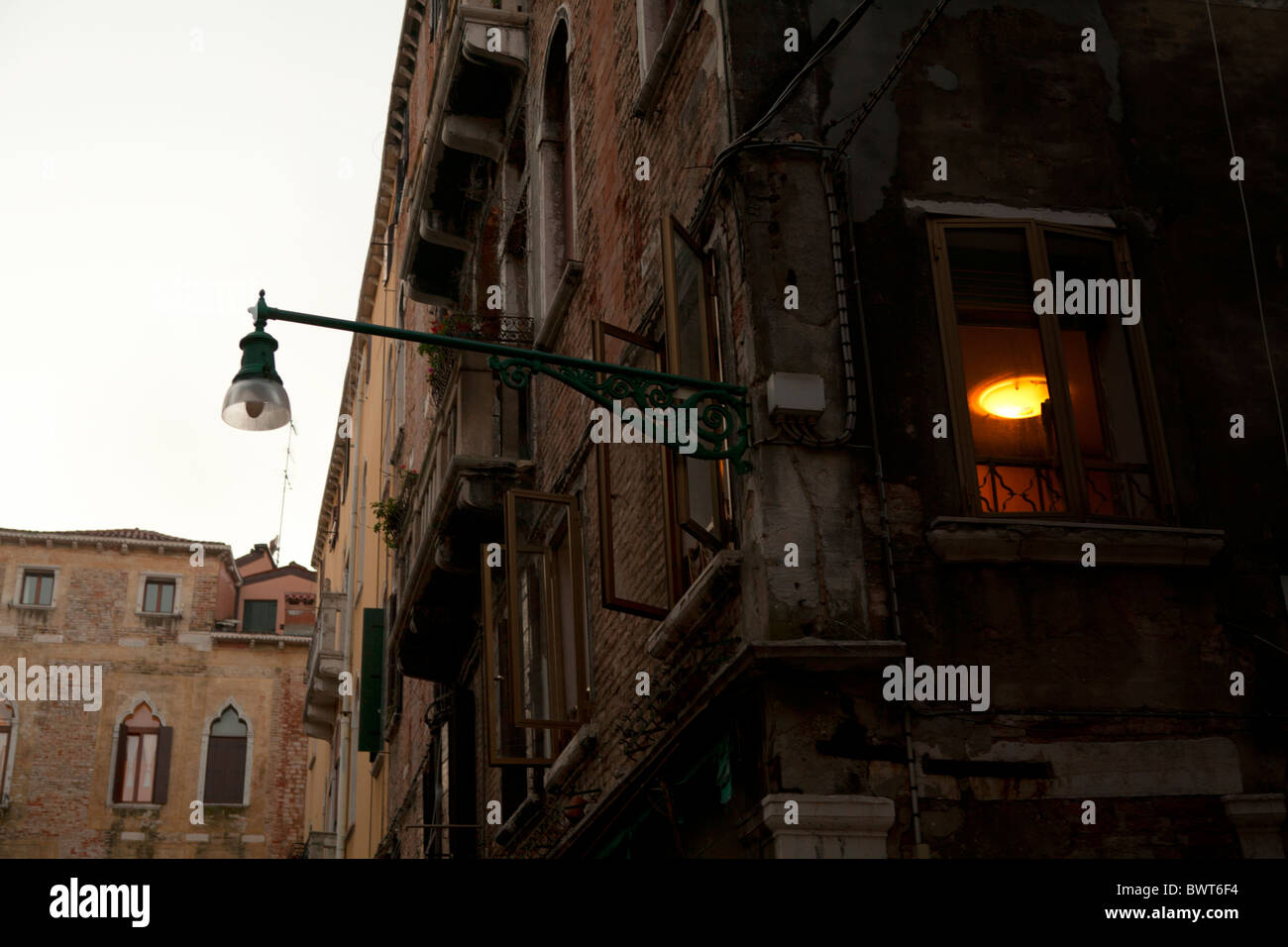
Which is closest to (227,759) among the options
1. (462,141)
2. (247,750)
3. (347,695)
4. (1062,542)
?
(247,750)

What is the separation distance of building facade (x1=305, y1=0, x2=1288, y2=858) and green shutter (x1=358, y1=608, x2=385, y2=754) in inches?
450

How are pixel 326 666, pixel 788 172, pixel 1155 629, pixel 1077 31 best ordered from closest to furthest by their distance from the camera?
pixel 1155 629 < pixel 788 172 < pixel 1077 31 < pixel 326 666

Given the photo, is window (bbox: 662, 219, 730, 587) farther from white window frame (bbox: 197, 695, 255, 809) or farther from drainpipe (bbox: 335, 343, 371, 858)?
white window frame (bbox: 197, 695, 255, 809)

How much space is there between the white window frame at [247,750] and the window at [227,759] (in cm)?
2

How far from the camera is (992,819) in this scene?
Result: 6.67 metres

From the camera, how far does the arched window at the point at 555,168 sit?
1245cm

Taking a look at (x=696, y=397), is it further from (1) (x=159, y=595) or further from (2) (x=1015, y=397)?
(1) (x=159, y=595)

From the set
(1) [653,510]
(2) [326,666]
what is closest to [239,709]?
(2) [326,666]

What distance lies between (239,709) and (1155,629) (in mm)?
35207

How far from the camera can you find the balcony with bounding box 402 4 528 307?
1404cm

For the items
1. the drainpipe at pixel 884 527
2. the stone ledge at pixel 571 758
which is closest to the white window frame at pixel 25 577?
the stone ledge at pixel 571 758
